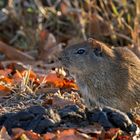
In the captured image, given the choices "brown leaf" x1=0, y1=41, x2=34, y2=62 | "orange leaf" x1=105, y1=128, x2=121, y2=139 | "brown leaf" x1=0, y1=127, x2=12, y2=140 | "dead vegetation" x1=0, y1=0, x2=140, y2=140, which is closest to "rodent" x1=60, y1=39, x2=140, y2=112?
"dead vegetation" x1=0, y1=0, x2=140, y2=140

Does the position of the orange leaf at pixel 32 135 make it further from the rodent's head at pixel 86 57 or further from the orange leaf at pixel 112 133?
the rodent's head at pixel 86 57

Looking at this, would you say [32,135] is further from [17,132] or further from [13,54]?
[13,54]

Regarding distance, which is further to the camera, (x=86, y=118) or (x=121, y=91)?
(x=121, y=91)

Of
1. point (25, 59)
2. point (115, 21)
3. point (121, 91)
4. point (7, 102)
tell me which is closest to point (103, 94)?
point (121, 91)

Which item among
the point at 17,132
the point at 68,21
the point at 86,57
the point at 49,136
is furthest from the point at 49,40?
the point at 49,136

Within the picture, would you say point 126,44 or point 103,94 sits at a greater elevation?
point 103,94

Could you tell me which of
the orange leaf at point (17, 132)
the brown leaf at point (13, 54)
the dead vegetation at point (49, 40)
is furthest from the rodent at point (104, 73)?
the brown leaf at point (13, 54)

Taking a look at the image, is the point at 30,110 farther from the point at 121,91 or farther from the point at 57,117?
the point at 121,91

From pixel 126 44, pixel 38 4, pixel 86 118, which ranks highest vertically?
pixel 86 118

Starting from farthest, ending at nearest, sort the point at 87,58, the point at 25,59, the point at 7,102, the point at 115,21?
the point at 115,21 < the point at 25,59 < the point at 87,58 < the point at 7,102
